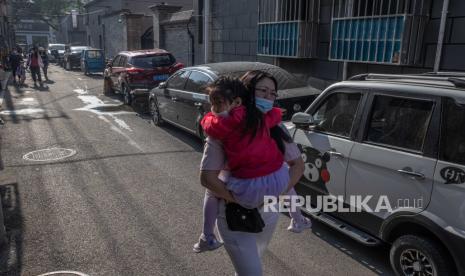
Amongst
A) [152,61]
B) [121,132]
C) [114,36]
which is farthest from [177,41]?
[114,36]

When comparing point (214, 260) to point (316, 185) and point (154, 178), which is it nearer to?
point (316, 185)

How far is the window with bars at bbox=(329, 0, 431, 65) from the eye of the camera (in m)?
7.90

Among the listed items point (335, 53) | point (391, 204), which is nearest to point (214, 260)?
point (391, 204)

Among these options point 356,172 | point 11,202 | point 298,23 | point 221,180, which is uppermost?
point 298,23

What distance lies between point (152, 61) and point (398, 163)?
1142 cm

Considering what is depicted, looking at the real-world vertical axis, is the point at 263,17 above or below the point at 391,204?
above

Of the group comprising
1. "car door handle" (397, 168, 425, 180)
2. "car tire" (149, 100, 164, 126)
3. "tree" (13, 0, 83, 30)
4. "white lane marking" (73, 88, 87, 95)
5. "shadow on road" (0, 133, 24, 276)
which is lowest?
"shadow on road" (0, 133, 24, 276)

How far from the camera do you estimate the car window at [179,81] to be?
28.7ft

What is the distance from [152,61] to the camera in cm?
1368

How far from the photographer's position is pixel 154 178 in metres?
6.36

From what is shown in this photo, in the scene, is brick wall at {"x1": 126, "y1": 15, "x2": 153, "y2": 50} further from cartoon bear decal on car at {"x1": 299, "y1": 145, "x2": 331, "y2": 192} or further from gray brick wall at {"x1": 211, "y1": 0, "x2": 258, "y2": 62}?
cartoon bear decal on car at {"x1": 299, "y1": 145, "x2": 331, "y2": 192}

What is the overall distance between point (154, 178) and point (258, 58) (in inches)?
321

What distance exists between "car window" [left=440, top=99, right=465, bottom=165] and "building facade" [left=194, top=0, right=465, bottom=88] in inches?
199

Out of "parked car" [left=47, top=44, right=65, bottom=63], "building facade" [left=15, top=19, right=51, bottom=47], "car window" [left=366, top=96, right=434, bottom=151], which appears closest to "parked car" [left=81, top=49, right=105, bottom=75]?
"parked car" [left=47, top=44, right=65, bottom=63]
